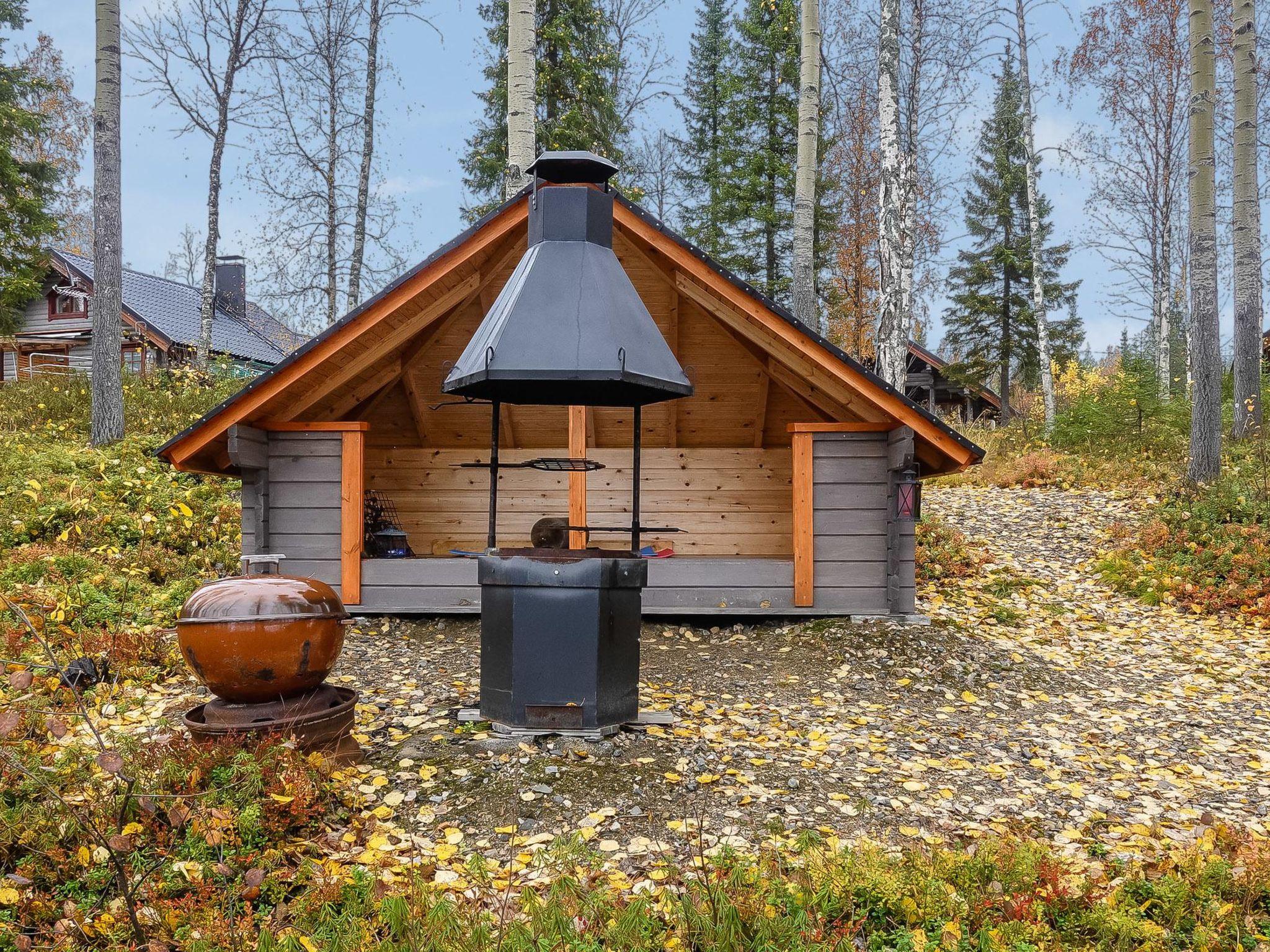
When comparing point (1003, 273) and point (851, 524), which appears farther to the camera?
point (1003, 273)

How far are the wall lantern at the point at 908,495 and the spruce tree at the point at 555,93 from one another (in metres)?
11.8

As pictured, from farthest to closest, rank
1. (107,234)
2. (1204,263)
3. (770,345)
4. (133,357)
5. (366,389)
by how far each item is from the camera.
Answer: (133,357) < (107,234) < (1204,263) < (366,389) < (770,345)

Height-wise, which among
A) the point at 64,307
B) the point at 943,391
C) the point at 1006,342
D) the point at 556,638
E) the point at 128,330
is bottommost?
the point at 556,638

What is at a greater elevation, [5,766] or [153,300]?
[153,300]

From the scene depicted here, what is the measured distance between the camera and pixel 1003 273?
2347cm

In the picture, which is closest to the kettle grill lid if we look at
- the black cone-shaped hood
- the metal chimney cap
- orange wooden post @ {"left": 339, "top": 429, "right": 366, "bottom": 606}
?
the black cone-shaped hood

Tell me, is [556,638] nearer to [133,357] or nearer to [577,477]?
[577,477]

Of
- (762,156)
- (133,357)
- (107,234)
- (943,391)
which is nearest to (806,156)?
(107,234)

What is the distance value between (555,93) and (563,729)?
50.3ft

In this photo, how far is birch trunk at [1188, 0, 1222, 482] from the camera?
1117 cm

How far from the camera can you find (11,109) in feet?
54.4

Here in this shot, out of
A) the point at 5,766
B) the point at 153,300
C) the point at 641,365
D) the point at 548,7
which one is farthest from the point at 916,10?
the point at 153,300

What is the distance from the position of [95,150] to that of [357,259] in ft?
26.1

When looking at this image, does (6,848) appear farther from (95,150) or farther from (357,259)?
(357,259)
